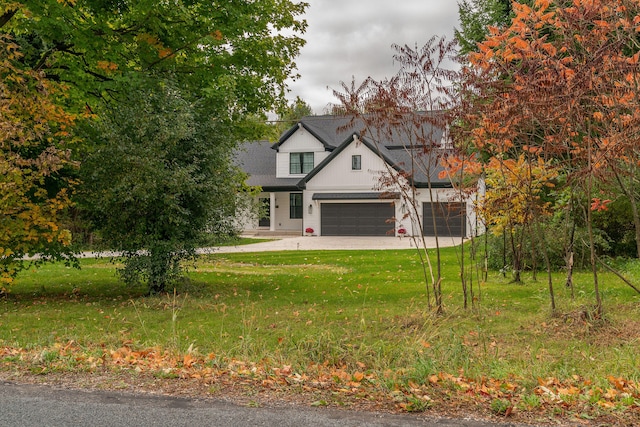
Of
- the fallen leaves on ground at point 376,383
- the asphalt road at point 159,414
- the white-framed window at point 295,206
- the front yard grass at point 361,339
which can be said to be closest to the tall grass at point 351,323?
the front yard grass at point 361,339

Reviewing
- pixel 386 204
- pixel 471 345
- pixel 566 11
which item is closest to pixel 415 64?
pixel 566 11

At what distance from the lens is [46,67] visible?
12211 millimetres

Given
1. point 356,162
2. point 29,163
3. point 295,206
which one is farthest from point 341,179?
point 29,163

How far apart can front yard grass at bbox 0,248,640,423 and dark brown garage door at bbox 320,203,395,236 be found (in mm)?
18093

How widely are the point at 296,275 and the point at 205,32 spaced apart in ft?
21.1

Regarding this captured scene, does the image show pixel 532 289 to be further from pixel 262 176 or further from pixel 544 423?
pixel 262 176

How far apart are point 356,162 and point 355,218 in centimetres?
325

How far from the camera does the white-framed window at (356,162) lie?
33062 mm

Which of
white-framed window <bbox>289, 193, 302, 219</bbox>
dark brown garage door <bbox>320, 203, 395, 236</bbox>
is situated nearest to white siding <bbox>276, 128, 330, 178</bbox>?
white-framed window <bbox>289, 193, 302, 219</bbox>

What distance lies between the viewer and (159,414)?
4188mm

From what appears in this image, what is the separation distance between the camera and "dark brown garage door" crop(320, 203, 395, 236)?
1277 inches

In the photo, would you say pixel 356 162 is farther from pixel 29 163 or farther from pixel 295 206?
pixel 29 163

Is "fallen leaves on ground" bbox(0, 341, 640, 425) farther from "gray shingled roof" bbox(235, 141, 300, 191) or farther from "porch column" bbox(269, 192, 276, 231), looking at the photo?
"porch column" bbox(269, 192, 276, 231)

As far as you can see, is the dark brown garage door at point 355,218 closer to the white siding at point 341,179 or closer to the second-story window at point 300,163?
the white siding at point 341,179
